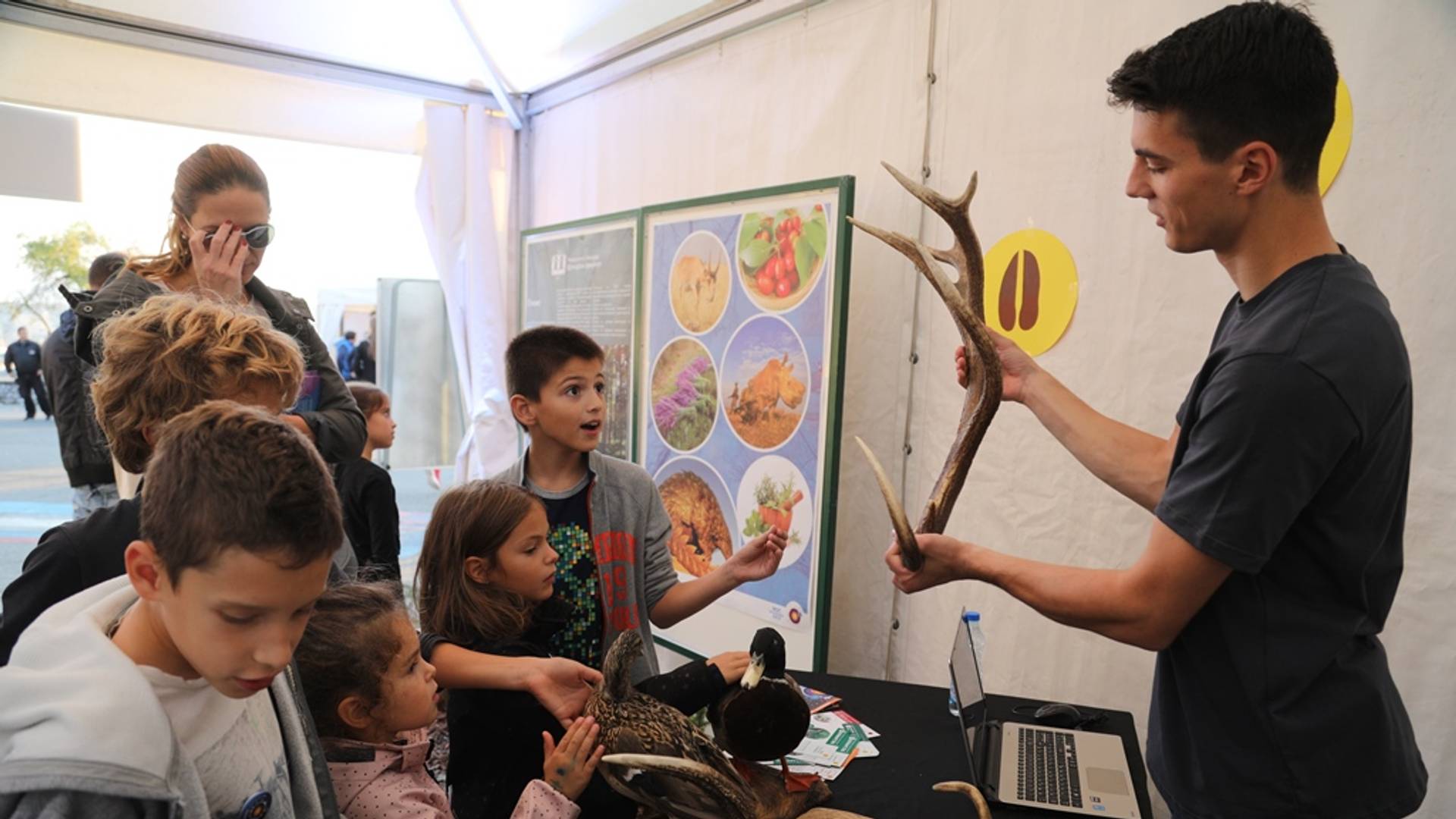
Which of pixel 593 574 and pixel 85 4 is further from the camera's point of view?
pixel 85 4

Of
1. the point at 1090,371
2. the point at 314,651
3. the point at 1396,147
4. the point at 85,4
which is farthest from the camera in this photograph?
the point at 85,4

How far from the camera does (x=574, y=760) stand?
131cm

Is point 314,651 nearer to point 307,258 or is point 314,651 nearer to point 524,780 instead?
point 524,780

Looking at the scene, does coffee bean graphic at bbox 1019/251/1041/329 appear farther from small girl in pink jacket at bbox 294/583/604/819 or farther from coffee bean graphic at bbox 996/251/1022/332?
small girl in pink jacket at bbox 294/583/604/819

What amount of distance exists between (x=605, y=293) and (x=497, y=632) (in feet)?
7.42

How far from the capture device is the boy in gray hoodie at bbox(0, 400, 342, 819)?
74cm

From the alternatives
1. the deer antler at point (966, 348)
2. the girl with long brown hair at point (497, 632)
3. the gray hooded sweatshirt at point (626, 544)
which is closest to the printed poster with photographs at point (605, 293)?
the gray hooded sweatshirt at point (626, 544)

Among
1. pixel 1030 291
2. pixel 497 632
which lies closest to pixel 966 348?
pixel 1030 291

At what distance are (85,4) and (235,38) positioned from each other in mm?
520

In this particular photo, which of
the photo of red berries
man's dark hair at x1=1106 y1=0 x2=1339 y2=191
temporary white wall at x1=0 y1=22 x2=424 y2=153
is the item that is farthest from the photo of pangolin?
temporary white wall at x1=0 y1=22 x2=424 y2=153

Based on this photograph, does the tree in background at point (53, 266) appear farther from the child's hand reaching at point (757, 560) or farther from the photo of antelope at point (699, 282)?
the child's hand reaching at point (757, 560)

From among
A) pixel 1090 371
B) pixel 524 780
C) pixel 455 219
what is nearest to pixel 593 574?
pixel 524 780

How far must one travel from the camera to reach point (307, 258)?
4238 millimetres

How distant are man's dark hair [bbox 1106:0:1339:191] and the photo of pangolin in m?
2.12
